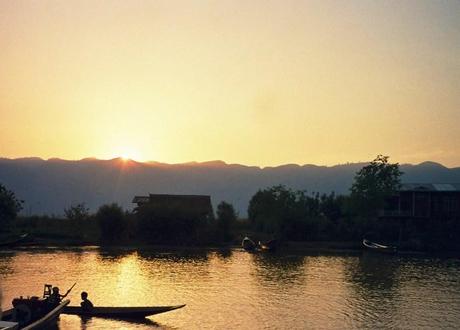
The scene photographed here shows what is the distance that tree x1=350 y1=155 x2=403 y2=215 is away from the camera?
80625mm

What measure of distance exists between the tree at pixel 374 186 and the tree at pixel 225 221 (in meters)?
19.8

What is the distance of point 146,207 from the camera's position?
7588 cm

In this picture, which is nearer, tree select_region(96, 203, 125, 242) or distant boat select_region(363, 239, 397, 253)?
distant boat select_region(363, 239, 397, 253)

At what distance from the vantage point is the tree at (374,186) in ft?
265

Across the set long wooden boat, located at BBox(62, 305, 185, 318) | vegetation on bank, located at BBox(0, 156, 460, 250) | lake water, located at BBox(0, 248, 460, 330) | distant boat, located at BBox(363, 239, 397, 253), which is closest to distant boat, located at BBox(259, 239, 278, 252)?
lake water, located at BBox(0, 248, 460, 330)

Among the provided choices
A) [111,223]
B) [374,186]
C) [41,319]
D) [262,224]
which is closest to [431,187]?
[374,186]

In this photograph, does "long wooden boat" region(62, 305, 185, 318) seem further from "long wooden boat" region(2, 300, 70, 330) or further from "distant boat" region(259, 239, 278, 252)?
"distant boat" region(259, 239, 278, 252)

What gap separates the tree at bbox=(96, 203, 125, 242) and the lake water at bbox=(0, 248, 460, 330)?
11.3m

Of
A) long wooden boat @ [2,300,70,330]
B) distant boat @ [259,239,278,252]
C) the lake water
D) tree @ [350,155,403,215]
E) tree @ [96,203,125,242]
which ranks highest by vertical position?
tree @ [350,155,403,215]

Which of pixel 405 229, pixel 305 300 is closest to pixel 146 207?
pixel 405 229

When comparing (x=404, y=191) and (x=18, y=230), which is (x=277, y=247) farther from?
(x=18, y=230)

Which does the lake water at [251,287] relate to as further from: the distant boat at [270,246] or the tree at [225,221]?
the tree at [225,221]

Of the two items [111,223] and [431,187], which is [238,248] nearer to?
[111,223]

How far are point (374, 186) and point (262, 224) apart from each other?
18542mm
